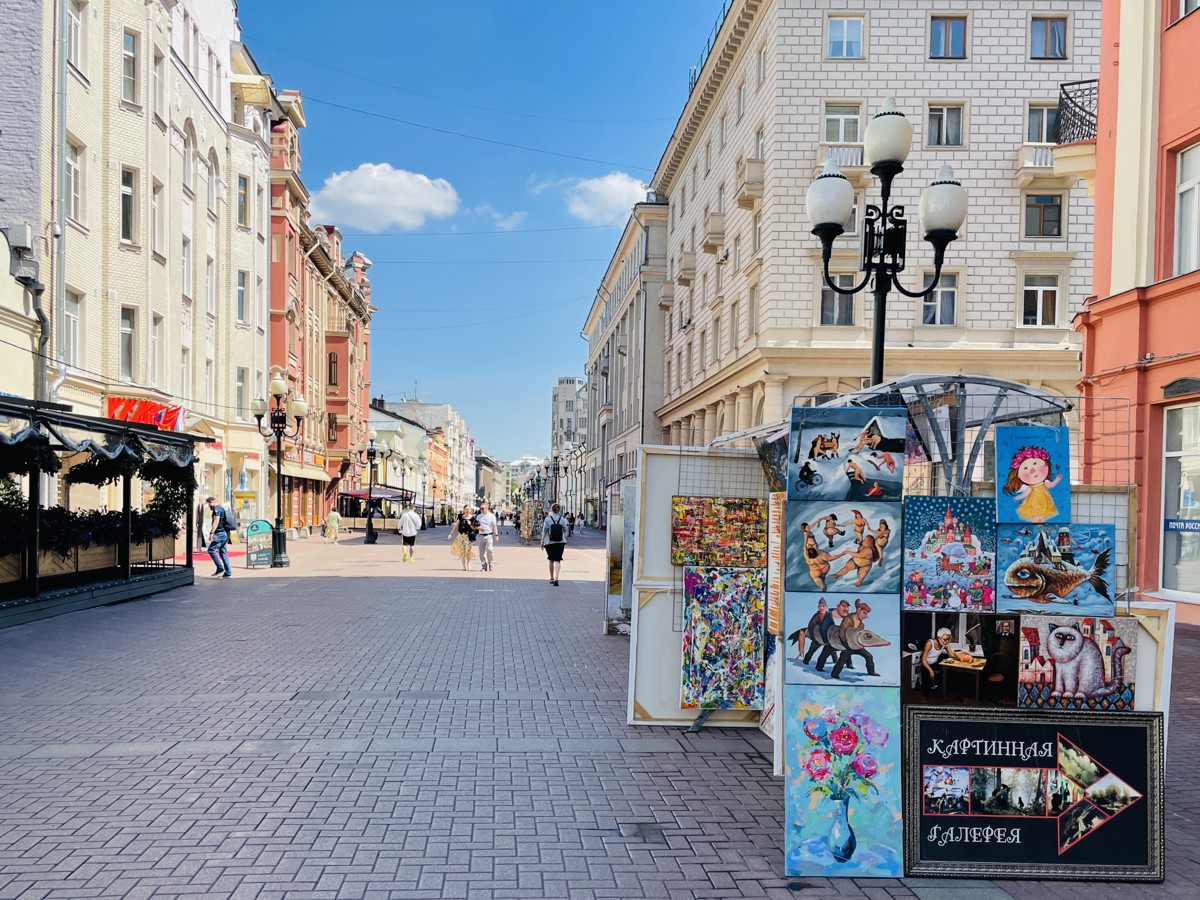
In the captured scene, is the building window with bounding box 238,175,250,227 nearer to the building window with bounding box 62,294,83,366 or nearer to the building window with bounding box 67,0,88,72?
the building window with bounding box 67,0,88,72

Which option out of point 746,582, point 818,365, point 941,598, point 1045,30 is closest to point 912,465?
point 746,582

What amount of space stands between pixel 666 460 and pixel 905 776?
3379mm

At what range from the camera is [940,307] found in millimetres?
30719

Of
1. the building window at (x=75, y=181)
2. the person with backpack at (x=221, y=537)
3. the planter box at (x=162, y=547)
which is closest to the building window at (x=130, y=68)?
the building window at (x=75, y=181)

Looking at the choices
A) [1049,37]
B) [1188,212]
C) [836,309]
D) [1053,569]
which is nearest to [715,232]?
[836,309]

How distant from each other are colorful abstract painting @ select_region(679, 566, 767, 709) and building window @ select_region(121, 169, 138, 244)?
24005mm

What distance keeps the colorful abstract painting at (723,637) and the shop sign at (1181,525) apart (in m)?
9.61

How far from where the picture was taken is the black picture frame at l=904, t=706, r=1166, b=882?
4.50 m

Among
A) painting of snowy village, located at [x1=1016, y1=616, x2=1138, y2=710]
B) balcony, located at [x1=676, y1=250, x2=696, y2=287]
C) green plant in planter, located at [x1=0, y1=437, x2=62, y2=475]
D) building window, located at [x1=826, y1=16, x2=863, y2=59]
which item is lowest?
painting of snowy village, located at [x1=1016, y1=616, x2=1138, y2=710]

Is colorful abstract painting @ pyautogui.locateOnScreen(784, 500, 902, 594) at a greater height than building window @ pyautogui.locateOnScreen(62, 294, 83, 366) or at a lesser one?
lesser

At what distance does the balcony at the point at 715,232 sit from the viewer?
38.2 m

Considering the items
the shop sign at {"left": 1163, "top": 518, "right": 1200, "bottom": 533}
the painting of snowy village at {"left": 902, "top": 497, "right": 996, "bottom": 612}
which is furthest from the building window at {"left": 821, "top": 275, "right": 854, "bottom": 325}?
the painting of snowy village at {"left": 902, "top": 497, "right": 996, "bottom": 612}

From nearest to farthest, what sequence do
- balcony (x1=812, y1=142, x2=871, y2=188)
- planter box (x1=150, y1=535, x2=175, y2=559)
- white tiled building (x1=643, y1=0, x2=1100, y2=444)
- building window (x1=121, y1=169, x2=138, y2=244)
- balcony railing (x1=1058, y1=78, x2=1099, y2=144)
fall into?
balcony railing (x1=1058, y1=78, x2=1099, y2=144), planter box (x1=150, y1=535, x2=175, y2=559), building window (x1=121, y1=169, x2=138, y2=244), balcony (x1=812, y1=142, x2=871, y2=188), white tiled building (x1=643, y1=0, x2=1100, y2=444)

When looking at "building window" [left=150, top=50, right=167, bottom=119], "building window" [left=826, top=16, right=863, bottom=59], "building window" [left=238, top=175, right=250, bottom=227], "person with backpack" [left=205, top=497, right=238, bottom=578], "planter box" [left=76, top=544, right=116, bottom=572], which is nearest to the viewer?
"planter box" [left=76, top=544, right=116, bottom=572]
